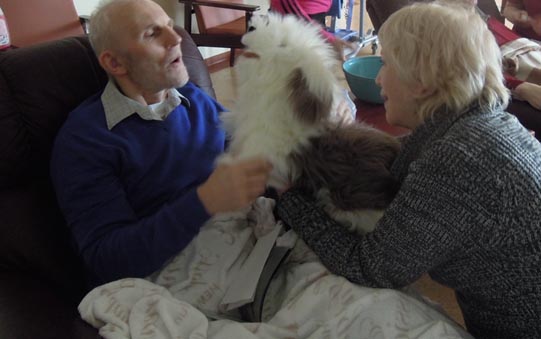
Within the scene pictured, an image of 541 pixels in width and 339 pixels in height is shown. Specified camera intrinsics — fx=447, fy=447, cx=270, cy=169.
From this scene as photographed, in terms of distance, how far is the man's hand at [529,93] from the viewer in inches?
70.0

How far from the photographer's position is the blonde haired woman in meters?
0.83

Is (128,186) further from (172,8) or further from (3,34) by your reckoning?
(172,8)

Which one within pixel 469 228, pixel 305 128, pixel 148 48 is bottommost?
pixel 469 228

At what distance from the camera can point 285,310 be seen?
1006 millimetres

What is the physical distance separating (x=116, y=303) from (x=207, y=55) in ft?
11.8

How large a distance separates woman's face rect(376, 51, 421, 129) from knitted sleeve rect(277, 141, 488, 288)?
0.18 metres

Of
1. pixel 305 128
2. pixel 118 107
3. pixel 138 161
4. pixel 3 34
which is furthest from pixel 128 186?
pixel 3 34

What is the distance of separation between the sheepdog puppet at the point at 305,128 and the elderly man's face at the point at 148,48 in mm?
353

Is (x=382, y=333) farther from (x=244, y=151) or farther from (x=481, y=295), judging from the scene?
(x=244, y=151)

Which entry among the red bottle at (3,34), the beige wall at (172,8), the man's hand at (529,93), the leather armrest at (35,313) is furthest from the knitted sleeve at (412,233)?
the red bottle at (3,34)

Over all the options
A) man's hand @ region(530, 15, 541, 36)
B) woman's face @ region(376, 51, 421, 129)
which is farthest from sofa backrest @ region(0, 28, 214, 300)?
man's hand @ region(530, 15, 541, 36)

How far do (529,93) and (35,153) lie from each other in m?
1.81

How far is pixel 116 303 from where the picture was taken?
3.21ft

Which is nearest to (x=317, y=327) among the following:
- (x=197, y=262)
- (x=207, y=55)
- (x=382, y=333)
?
(x=382, y=333)
